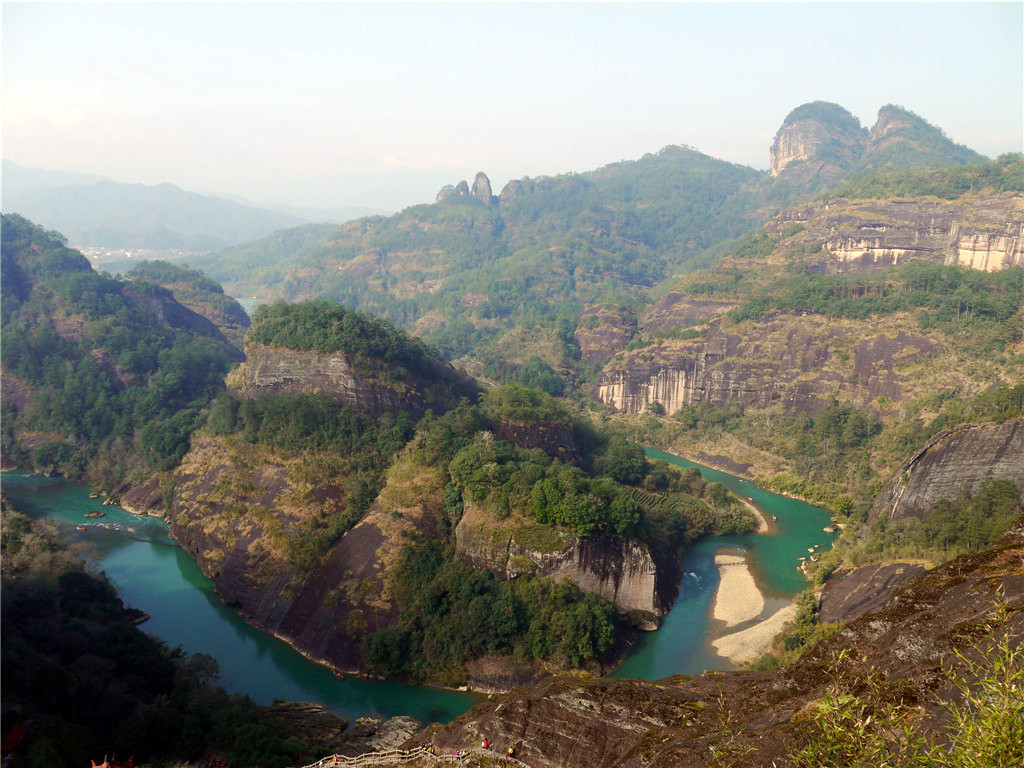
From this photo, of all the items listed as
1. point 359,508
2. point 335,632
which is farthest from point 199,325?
point 335,632

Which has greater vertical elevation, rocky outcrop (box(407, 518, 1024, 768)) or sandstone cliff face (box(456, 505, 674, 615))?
rocky outcrop (box(407, 518, 1024, 768))

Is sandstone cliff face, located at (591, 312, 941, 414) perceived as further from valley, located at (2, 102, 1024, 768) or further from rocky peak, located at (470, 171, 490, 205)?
rocky peak, located at (470, 171, 490, 205)

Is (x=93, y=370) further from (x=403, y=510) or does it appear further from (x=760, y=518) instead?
(x=760, y=518)

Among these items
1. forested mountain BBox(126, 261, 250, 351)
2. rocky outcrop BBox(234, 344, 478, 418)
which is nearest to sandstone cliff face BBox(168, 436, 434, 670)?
rocky outcrop BBox(234, 344, 478, 418)

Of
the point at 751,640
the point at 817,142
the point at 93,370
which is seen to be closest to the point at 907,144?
the point at 817,142

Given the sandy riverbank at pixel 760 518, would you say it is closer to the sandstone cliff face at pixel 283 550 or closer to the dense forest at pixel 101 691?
the sandstone cliff face at pixel 283 550

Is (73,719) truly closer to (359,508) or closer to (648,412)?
(359,508)
